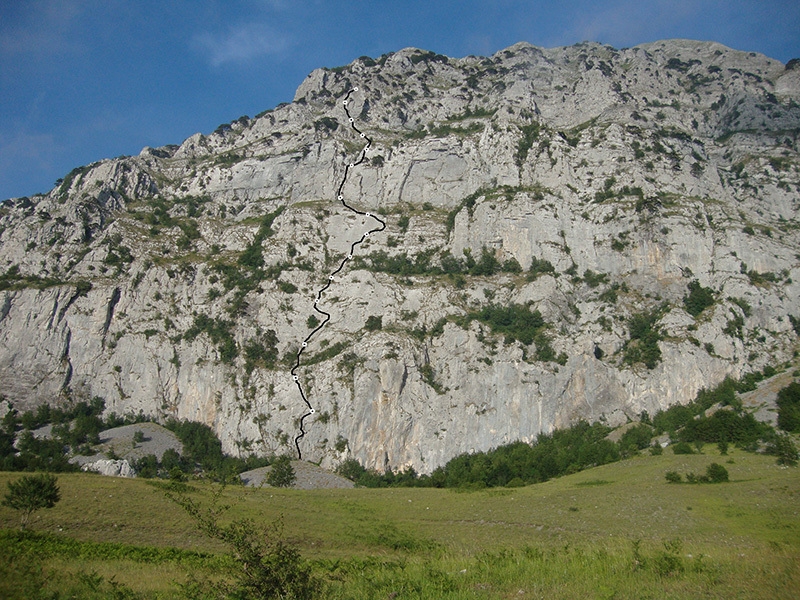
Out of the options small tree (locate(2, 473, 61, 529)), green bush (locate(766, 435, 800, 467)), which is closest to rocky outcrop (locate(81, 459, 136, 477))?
small tree (locate(2, 473, 61, 529))

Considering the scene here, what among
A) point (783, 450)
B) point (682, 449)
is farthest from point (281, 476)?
point (783, 450)

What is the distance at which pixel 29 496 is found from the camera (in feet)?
96.2

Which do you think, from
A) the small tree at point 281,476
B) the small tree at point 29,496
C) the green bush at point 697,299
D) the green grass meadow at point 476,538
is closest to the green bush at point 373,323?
the small tree at point 281,476

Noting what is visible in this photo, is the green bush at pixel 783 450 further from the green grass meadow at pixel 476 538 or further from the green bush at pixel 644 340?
the green bush at pixel 644 340

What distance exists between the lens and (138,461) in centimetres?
7462

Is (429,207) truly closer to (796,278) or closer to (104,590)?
(796,278)

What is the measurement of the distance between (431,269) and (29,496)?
75446 millimetres

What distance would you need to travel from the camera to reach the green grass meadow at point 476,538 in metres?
12.0

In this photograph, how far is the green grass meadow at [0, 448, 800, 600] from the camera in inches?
474

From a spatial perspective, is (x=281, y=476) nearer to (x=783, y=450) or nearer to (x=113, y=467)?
(x=113, y=467)

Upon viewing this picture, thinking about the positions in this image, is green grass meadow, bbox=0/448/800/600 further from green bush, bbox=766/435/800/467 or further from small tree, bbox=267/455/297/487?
small tree, bbox=267/455/297/487

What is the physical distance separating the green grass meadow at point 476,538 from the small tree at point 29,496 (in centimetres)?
75

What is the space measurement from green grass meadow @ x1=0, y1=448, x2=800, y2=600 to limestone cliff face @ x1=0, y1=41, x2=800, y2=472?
82.0ft

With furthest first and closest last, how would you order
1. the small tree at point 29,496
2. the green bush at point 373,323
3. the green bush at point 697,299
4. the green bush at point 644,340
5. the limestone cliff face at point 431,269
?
the green bush at point 373,323 → the green bush at point 697,299 → the green bush at point 644,340 → the limestone cliff face at point 431,269 → the small tree at point 29,496
